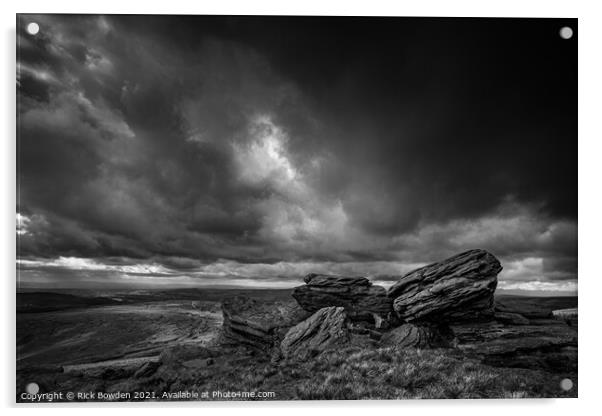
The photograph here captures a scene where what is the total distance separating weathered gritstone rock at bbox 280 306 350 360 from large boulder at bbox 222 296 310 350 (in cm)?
90

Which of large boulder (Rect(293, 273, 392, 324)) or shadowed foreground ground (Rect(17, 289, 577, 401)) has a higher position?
large boulder (Rect(293, 273, 392, 324))

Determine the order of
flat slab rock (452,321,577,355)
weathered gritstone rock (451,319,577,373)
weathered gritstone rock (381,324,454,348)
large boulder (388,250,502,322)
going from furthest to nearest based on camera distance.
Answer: large boulder (388,250,502,322), weathered gritstone rock (381,324,454,348), flat slab rock (452,321,577,355), weathered gritstone rock (451,319,577,373)

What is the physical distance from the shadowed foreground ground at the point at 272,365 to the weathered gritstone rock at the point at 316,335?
0.64 m

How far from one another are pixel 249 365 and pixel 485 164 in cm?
1326

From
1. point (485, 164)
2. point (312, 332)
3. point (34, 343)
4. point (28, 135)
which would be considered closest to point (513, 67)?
point (485, 164)

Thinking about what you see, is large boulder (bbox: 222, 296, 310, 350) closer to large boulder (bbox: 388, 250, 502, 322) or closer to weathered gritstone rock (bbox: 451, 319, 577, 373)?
large boulder (bbox: 388, 250, 502, 322)

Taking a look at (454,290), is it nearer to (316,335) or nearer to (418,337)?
(418,337)

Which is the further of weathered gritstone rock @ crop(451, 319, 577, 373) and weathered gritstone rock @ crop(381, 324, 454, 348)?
weathered gritstone rock @ crop(381, 324, 454, 348)

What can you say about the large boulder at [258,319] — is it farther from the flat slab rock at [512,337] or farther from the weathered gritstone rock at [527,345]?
the weathered gritstone rock at [527,345]

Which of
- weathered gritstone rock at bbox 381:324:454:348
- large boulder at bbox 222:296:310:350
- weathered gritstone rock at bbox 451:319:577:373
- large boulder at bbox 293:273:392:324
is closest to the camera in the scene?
weathered gritstone rock at bbox 451:319:577:373

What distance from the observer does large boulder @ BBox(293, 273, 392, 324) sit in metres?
14.6

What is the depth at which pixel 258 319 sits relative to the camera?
1410cm

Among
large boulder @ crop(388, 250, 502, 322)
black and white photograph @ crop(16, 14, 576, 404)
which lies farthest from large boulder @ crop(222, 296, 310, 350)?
large boulder @ crop(388, 250, 502, 322)

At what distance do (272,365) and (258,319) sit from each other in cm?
348
